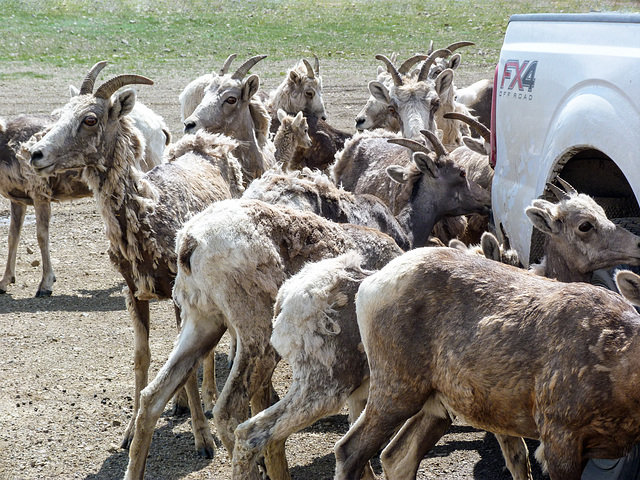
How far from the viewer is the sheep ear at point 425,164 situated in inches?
299

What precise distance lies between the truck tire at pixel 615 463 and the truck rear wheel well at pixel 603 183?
127 millimetres

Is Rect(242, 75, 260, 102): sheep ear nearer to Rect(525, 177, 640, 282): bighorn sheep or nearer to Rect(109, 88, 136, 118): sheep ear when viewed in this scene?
Rect(109, 88, 136, 118): sheep ear

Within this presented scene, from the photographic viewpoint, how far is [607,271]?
17.6 feet

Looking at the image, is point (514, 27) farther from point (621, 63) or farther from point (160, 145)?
point (160, 145)

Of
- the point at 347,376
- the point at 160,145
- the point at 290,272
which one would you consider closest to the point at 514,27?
the point at 290,272

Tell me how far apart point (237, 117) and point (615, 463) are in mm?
5829

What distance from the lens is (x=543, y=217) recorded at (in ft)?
17.2

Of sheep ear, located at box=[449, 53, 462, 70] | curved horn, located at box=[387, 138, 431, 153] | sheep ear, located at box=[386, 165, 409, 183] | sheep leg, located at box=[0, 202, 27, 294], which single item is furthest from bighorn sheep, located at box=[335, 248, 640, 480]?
sheep ear, located at box=[449, 53, 462, 70]

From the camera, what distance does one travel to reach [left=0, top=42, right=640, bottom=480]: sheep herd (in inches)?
158

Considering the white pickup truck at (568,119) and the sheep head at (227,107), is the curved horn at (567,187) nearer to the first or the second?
the white pickup truck at (568,119)

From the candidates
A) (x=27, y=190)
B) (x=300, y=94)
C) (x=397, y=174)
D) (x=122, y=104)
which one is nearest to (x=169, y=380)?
(x=122, y=104)

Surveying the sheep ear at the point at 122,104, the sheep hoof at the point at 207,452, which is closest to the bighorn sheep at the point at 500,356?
the sheep hoof at the point at 207,452

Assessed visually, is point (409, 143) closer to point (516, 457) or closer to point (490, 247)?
point (490, 247)

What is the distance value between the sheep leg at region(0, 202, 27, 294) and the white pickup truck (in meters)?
6.19
